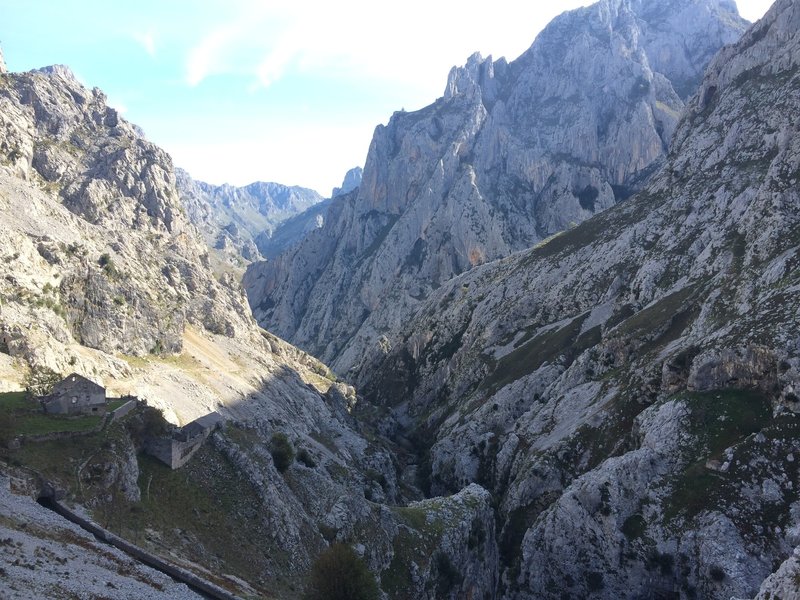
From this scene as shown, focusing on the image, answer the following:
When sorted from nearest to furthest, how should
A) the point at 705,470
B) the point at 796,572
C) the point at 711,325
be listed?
the point at 796,572, the point at 705,470, the point at 711,325

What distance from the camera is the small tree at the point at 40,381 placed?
154 feet

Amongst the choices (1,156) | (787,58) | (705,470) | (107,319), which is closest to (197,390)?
(107,319)

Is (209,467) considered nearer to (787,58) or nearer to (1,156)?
(1,156)

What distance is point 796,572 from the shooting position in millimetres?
26531

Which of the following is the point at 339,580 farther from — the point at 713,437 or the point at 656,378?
the point at 656,378

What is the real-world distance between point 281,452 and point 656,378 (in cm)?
4956

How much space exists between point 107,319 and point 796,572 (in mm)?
86527

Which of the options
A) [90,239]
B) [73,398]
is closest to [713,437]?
[73,398]

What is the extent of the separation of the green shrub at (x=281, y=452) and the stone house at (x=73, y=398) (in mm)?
17456

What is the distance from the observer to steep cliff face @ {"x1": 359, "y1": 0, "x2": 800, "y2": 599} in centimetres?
5438

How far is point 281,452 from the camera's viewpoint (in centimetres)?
5588

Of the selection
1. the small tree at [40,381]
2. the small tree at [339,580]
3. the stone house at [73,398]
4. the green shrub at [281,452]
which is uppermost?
Result: the small tree at [40,381]

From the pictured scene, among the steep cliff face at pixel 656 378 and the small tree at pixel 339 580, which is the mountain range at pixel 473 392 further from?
the small tree at pixel 339 580

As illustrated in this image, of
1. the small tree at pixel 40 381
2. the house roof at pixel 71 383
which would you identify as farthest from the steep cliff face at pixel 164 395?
the house roof at pixel 71 383
